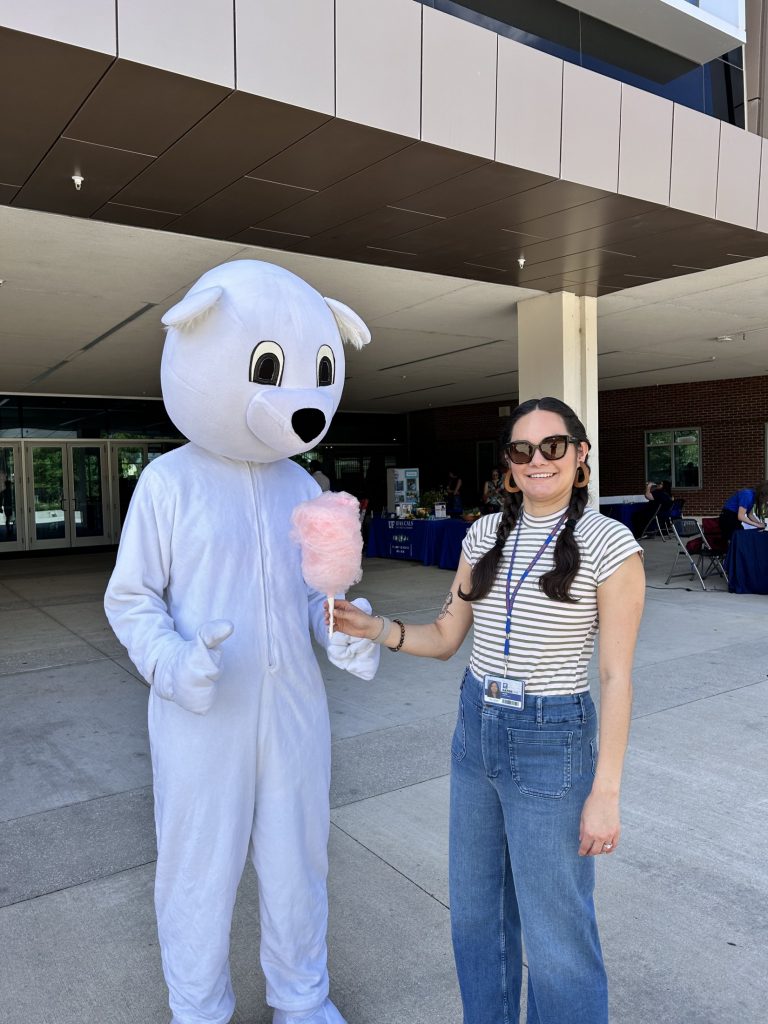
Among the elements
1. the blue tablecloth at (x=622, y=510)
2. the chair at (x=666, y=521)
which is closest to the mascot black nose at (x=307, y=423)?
the blue tablecloth at (x=622, y=510)

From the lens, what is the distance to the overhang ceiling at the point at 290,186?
397 centimetres

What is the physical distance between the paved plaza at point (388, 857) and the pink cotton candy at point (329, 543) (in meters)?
1.42

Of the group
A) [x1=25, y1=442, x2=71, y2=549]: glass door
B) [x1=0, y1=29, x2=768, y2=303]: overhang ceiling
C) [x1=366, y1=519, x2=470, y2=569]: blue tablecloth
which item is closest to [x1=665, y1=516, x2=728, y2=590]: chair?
[x1=366, y1=519, x2=470, y2=569]: blue tablecloth

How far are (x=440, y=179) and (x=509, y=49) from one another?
2.93ft

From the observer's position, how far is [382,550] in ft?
47.4

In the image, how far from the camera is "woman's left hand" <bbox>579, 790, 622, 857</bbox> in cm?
175

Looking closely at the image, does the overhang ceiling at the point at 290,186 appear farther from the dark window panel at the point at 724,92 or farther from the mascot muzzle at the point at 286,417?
the mascot muzzle at the point at 286,417

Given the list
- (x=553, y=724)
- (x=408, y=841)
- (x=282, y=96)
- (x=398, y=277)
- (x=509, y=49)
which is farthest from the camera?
(x=398, y=277)

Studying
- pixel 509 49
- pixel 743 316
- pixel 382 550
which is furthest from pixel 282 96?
pixel 382 550

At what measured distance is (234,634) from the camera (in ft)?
6.94

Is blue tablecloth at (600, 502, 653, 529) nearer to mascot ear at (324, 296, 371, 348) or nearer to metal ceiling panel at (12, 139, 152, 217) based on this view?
metal ceiling panel at (12, 139, 152, 217)

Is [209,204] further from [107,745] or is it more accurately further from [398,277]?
[107,745]

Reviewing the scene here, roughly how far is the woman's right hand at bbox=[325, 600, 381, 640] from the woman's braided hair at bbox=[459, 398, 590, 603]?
0.85ft

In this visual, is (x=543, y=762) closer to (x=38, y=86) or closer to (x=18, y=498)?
(x=38, y=86)
